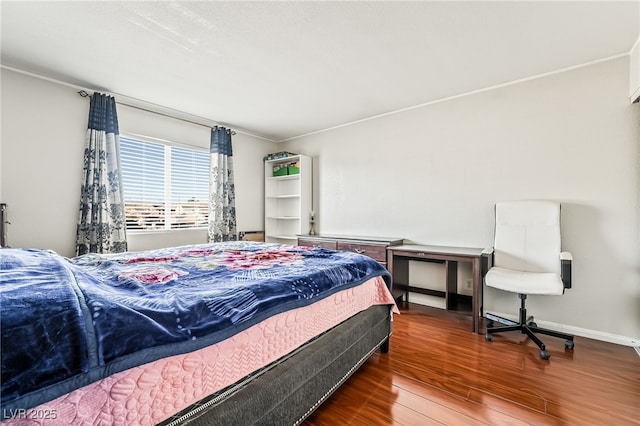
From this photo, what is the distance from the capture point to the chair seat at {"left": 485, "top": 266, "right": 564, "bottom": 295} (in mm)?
2268

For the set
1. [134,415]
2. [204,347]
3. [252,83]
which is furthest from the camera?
[252,83]

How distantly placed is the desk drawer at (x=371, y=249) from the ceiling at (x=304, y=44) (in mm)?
1828

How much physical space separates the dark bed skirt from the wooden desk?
1301 mm

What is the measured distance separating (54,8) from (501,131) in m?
3.98

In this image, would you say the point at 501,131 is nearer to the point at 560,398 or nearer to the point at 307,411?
the point at 560,398

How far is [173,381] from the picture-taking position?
3.04 feet

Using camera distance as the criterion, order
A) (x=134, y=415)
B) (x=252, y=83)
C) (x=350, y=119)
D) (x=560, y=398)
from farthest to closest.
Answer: (x=350, y=119)
(x=252, y=83)
(x=560, y=398)
(x=134, y=415)

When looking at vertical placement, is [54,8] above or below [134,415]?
above

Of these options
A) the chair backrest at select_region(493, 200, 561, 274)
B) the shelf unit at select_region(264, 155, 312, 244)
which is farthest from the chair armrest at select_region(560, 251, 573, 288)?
the shelf unit at select_region(264, 155, 312, 244)

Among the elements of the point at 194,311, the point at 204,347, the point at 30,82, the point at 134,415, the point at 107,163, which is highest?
the point at 30,82

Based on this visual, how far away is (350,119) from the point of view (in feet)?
13.7

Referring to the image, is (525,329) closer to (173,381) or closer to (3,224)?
(173,381)

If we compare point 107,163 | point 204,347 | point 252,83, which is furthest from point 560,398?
point 107,163

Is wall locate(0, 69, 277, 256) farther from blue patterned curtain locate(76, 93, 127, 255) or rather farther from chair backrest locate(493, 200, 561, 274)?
chair backrest locate(493, 200, 561, 274)
